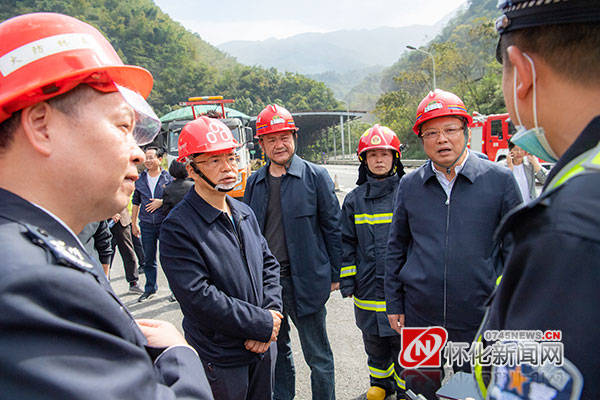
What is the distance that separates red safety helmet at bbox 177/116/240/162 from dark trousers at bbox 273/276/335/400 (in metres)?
1.20

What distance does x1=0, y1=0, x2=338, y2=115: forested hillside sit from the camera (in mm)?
62875

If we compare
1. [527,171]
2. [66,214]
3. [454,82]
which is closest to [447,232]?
[66,214]

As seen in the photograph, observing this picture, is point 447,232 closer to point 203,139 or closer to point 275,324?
point 275,324

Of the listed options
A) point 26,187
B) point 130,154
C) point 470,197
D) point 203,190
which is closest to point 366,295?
point 470,197

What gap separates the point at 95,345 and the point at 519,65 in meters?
1.08

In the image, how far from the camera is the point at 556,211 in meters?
0.65

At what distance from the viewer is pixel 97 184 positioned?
38.6 inches

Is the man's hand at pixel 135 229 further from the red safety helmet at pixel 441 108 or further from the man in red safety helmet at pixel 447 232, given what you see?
the red safety helmet at pixel 441 108

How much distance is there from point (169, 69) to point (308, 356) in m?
71.5

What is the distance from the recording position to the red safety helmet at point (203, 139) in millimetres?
2398

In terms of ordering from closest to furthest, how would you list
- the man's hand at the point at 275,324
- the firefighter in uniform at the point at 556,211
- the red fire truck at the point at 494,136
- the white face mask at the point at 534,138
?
the firefighter in uniform at the point at 556,211, the white face mask at the point at 534,138, the man's hand at the point at 275,324, the red fire truck at the point at 494,136

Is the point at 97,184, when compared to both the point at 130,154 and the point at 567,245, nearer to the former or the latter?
the point at 130,154

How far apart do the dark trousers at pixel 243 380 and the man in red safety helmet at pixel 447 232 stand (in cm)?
81

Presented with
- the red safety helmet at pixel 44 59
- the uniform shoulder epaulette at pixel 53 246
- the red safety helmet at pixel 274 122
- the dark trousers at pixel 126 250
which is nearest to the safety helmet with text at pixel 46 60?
the red safety helmet at pixel 44 59
